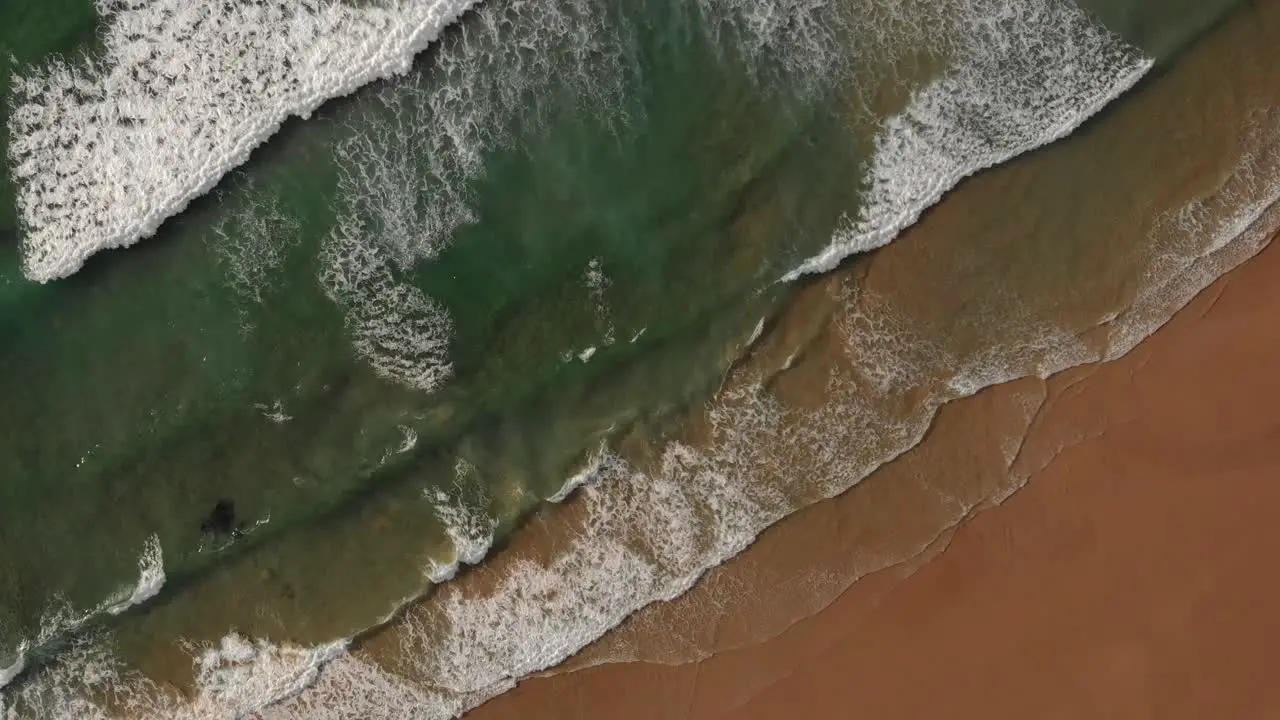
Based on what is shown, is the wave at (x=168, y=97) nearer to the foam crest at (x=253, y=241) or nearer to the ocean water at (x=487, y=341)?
the ocean water at (x=487, y=341)

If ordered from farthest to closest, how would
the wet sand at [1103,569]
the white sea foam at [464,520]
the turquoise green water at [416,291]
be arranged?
the white sea foam at [464,520]
the turquoise green water at [416,291]
the wet sand at [1103,569]

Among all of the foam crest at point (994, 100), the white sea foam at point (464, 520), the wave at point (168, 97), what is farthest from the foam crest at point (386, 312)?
the foam crest at point (994, 100)

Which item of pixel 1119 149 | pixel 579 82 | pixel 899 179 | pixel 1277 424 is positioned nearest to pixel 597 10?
pixel 579 82

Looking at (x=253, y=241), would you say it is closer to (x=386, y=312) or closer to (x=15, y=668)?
(x=386, y=312)

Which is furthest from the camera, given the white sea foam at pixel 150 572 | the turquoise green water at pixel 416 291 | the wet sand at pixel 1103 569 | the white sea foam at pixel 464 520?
the white sea foam at pixel 150 572

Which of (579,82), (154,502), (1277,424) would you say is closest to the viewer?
(1277,424)

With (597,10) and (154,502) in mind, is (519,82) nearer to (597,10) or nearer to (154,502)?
(597,10)

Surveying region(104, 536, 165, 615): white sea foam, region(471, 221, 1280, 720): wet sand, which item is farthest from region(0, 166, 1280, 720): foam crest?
region(104, 536, 165, 615): white sea foam
